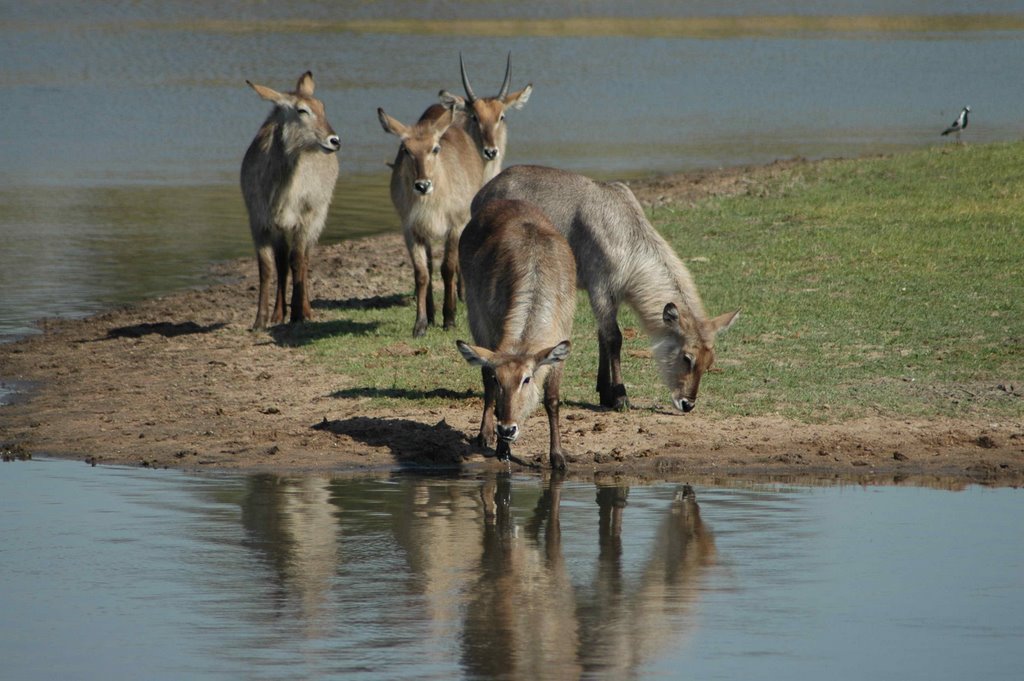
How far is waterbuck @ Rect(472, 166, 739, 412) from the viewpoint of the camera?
9.05m

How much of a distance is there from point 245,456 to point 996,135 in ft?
60.3

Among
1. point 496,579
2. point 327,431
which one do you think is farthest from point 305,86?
point 496,579

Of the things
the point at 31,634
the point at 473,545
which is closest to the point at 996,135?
A: the point at 473,545

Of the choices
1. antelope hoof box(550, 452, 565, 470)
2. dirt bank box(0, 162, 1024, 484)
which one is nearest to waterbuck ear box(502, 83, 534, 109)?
dirt bank box(0, 162, 1024, 484)

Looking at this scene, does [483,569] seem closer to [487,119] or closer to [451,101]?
[487,119]

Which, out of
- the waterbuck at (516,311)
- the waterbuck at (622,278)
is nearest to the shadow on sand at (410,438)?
the waterbuck at (516,311)

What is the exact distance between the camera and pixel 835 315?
11.4 meters

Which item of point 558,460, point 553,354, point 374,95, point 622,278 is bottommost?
point 558,460

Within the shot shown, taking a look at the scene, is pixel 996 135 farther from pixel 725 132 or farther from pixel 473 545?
pixel 473 545

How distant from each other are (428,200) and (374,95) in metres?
20.5

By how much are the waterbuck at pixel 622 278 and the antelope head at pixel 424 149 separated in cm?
127

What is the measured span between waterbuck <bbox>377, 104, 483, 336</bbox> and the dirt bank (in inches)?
48.9

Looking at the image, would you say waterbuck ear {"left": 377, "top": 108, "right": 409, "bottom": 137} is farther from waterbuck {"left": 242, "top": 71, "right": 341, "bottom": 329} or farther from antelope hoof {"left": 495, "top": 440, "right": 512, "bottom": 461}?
antelope hoof {"left": 495, "top": 440, "right": 512, "bottom": 461}

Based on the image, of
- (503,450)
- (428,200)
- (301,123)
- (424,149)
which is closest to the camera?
(503,450)
